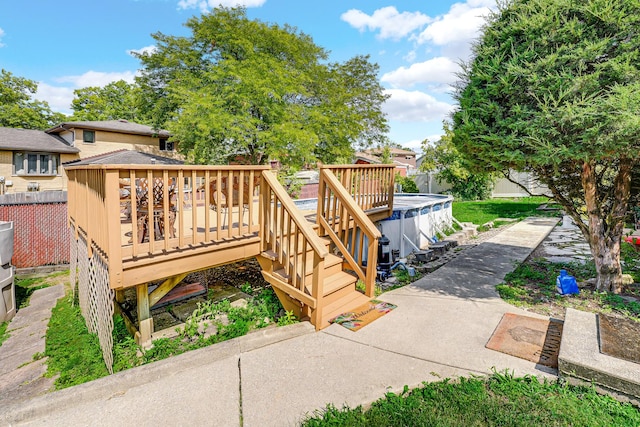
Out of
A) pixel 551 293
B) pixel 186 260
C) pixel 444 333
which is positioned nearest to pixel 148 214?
pixel 186 260

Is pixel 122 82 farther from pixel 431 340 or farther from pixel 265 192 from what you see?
pixel 431 340

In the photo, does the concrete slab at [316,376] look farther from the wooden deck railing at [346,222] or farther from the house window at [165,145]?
the house window at [165,145]

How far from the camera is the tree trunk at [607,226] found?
13.4 feet

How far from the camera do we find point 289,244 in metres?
3.80

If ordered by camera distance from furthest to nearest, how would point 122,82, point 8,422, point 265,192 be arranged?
point 122,82
point 265,192
point 8,422

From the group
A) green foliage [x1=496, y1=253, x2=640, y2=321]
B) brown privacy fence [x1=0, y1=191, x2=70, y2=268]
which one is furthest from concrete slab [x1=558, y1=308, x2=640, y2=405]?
brown privacy fence [x1=0, y1=191, x2=70, y2=268]

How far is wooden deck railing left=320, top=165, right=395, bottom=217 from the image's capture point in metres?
5.13

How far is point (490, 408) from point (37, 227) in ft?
32.4

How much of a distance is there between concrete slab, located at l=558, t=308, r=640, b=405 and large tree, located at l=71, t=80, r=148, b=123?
3430 centimetres

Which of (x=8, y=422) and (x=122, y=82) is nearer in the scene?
(x=8, y=422)

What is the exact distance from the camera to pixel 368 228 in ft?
13.7

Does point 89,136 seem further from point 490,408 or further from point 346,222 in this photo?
point 490,408

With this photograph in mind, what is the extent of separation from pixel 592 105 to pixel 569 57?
58 cm

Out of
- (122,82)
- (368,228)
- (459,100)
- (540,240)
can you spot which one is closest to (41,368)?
(368,228)
